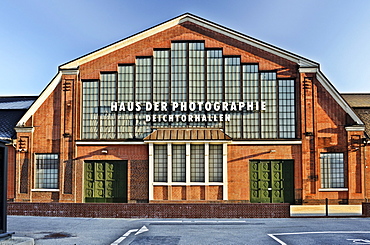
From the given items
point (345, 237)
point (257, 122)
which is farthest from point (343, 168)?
point (345, 237)

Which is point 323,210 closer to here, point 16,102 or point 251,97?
point 251,97

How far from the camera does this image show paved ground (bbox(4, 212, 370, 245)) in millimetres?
16641

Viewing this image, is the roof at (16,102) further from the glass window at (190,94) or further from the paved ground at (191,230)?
the paved ground at (191,230)

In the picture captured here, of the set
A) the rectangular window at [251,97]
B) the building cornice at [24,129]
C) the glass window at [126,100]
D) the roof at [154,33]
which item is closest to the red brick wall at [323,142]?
the roof at [154,33]

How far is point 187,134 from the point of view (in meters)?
29.8

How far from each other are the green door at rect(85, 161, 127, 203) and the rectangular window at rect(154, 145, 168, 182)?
7.26 feet

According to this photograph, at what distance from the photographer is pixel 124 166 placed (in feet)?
99.8

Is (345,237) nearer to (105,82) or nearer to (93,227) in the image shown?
(93,227)

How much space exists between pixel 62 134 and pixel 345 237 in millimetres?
20175

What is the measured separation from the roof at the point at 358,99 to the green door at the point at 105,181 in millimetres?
18632

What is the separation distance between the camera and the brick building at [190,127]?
97.2 ft

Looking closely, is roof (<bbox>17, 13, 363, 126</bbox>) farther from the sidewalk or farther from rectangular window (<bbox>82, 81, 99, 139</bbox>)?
the sidewalk

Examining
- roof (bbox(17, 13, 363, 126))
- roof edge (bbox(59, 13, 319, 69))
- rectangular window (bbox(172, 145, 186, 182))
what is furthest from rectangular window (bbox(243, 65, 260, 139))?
rectangular window (bbox(172, 145, 186, 182))

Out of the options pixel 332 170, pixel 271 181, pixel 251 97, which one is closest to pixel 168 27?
pixel 251 97
